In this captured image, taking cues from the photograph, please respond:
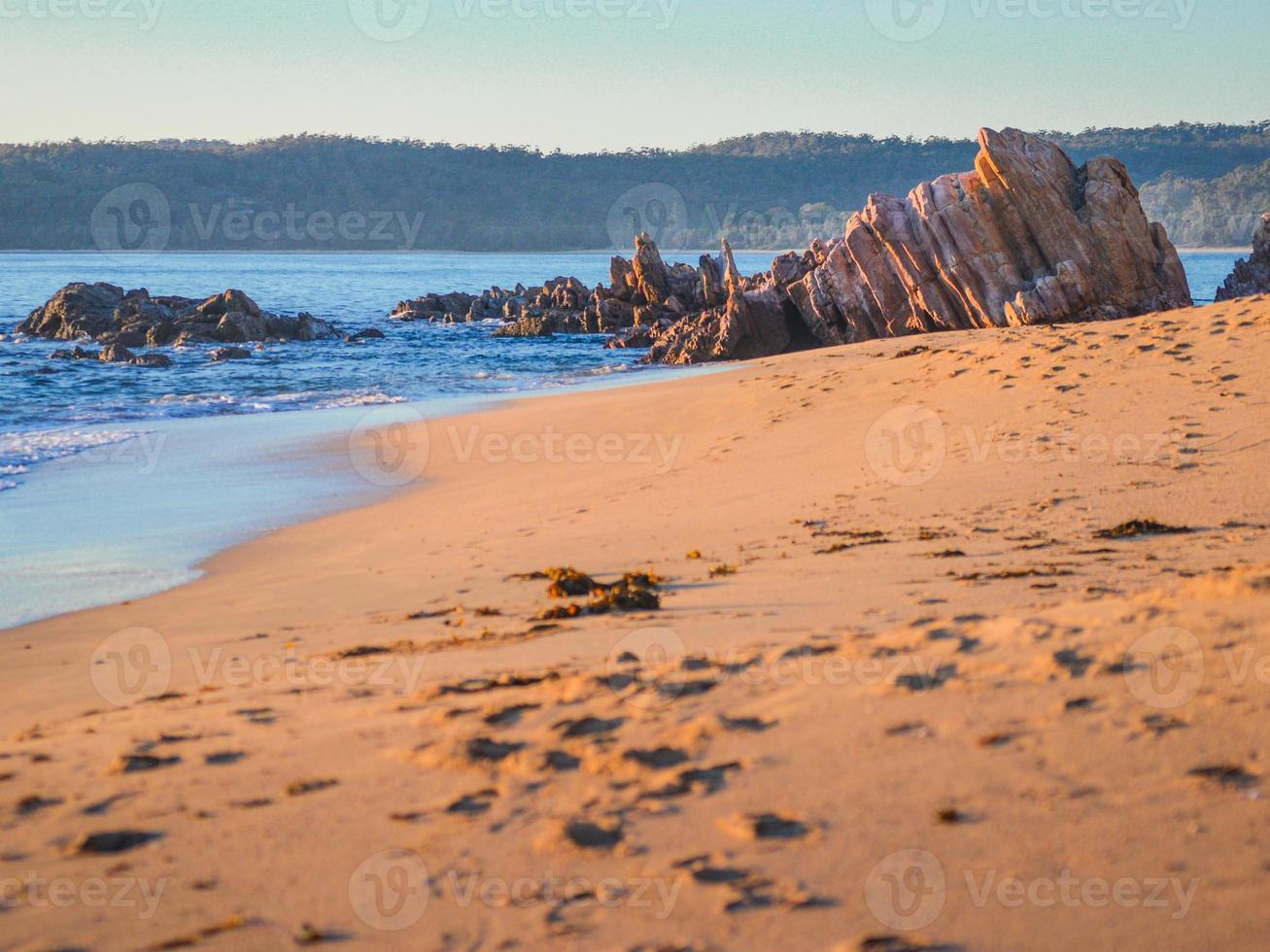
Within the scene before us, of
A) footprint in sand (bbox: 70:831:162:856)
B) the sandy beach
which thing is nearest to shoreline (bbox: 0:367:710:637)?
the sandy beach

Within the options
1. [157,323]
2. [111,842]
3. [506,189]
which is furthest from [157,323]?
[506,189]

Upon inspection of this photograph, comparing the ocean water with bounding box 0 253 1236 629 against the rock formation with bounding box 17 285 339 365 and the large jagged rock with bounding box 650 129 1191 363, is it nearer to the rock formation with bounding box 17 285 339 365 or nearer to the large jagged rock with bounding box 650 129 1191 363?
the rock formation with bounding box 17 285 339 365

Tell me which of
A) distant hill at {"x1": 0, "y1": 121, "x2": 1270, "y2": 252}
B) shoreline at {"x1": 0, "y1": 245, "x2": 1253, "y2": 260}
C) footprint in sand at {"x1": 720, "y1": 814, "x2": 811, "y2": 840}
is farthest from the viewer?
shoreline at {"x1": 0, "y1": 245, "x2": 1253, "y2": 260}

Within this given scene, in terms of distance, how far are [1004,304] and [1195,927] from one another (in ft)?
64.3

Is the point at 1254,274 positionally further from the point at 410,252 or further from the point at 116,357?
the point at 410,252

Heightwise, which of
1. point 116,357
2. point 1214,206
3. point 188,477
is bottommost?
point 188,477

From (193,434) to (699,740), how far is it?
46.6ft

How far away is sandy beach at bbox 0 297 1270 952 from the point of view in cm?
300

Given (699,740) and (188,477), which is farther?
(188,477)

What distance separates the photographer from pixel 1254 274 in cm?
2611

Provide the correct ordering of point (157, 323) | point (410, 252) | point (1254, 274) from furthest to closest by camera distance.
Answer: point (410, 252), point (157, 323), point (1254, 274)

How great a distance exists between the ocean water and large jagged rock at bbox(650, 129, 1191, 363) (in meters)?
5.30

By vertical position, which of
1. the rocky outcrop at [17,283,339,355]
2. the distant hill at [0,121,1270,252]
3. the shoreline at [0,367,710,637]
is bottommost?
the shoreline at [0,367,710,637]

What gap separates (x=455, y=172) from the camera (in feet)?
477
